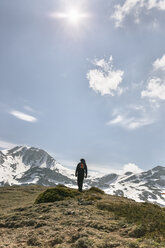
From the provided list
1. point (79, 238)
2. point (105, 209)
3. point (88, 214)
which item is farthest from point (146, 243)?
point (105, 209)

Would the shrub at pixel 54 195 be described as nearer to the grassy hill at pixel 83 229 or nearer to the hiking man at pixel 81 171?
the hiking man at pixel 81 171

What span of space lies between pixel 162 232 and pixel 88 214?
16.1 feet

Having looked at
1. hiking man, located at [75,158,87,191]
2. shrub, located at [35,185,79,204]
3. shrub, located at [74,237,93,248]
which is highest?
hiking man, located at [75,158,87,191]

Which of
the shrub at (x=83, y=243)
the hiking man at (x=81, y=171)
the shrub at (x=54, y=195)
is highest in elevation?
the hiking man at (x=81, y=171)

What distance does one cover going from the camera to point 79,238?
827 centimetres

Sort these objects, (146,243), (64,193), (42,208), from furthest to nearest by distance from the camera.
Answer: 1. (64,193)
2. (42,208)
3. (146,243)

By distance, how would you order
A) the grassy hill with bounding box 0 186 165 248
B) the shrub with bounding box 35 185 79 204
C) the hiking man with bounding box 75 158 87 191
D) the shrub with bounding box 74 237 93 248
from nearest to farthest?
the shrub with bounding box 74 237 93 248 → the grassy hill with bounding box 0 186 165 248 → the shrub with bounding box 35 185 79 204 → the hiking man with bounding box 75 158 87 191

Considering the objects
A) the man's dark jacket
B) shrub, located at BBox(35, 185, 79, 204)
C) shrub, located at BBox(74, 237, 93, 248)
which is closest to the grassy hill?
Result: shrub, located at BBox(74, 237, 93, 248)

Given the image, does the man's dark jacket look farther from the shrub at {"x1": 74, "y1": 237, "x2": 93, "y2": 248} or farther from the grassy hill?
the shrub at {"x1": 74, "y1": 237, "x2": 93, "y2": 248}

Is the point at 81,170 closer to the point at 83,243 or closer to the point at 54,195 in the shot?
the point at 54,195

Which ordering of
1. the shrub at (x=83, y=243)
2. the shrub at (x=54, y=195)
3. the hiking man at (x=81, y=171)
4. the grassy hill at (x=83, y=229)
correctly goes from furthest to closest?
the hiking man at (x=81, y=171), the shrub at (x=54, y=195), the grassy hill at (x=83, y=229), the shrub at (x=83, y=243)

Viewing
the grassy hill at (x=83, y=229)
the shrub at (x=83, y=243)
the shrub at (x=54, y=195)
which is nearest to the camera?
the shrub at (x=83, y=243)

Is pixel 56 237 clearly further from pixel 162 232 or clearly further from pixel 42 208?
pixel 42 208

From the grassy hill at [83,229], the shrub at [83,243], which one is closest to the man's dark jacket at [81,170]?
the grassy hill at [83,229]
